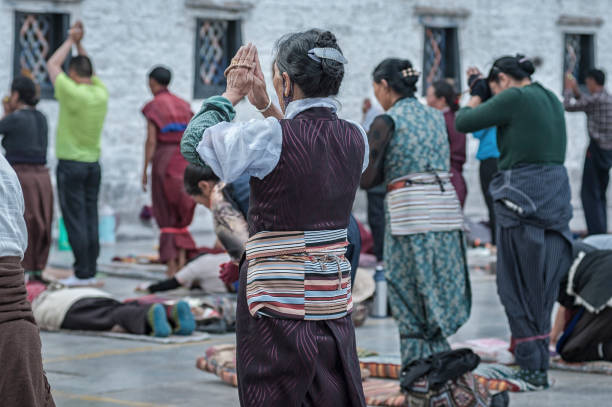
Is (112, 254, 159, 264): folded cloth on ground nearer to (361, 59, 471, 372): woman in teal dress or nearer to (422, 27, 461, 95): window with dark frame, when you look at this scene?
(361, 59, 471, 372): woman in teal dress

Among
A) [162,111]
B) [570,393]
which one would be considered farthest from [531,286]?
[162,111]

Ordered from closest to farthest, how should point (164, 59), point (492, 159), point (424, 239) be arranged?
1. point (424, 239)
2. point (492, 159)
3. point (164, 59)

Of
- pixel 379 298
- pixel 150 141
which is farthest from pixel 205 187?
pixel 150 141

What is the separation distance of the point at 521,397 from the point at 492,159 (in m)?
5.92

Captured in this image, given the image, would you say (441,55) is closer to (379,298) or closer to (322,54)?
(379,298)

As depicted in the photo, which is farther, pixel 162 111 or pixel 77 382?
pixel 162 111

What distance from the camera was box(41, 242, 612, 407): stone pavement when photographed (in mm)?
6113

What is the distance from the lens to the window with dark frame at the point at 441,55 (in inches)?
778

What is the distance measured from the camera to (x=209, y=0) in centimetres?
1748

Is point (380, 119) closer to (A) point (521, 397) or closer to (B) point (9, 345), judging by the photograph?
(A) point (521, 397)

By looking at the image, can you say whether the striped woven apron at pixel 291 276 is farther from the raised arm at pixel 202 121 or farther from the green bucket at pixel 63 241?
the green bucket at pixel 63 241

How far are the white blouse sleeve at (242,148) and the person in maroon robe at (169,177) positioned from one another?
7.44 m

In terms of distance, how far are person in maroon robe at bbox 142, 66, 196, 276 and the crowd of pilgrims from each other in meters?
0.02

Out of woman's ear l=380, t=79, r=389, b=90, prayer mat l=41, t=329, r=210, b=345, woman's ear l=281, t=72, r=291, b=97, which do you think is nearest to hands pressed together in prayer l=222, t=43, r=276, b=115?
woman's ear l=281, t=72, r=291, b=97
